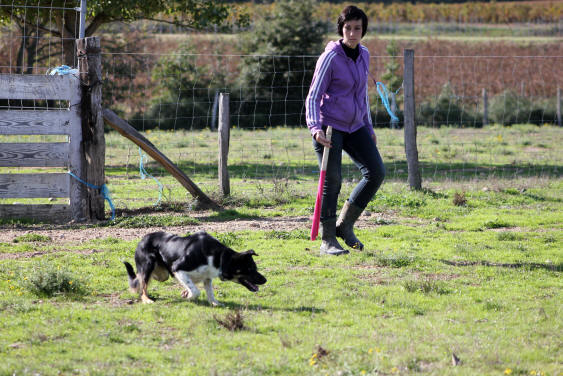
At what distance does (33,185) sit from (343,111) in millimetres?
4690

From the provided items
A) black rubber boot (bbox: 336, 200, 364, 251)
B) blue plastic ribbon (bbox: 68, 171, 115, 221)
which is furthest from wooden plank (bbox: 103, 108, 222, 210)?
black rubber boot (bbox: 336, 200, 364, 251)

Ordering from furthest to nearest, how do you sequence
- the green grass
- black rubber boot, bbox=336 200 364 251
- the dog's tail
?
black rubber boot, bbox=336 200 364 251 → the dog's tail → the green grass

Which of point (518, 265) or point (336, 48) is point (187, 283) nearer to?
point (336, 48)

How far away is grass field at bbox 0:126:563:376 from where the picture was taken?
4.26 meters

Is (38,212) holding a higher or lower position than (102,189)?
lower

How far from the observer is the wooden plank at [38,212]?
9156 mm

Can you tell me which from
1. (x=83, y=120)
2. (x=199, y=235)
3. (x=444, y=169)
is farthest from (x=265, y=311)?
(x=444, y=169)

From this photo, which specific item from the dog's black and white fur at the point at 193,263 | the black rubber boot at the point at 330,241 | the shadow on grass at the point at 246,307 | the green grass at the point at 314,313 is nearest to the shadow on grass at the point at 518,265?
the green grass at the point at 314,313

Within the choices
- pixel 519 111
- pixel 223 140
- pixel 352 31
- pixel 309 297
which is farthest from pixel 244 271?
pixel 519 111

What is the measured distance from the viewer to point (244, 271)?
5352 millimetres

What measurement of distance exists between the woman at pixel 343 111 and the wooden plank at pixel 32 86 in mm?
4021

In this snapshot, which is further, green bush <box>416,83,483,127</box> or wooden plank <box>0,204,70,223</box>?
green bush <box>416,83,483,127</box>

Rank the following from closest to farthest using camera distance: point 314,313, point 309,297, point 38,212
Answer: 1. point 314,313
2. point 309,297
3. point 38,212

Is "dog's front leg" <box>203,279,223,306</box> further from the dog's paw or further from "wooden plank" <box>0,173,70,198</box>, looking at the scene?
"wooden plank" <box>0,173,70,198</box>
